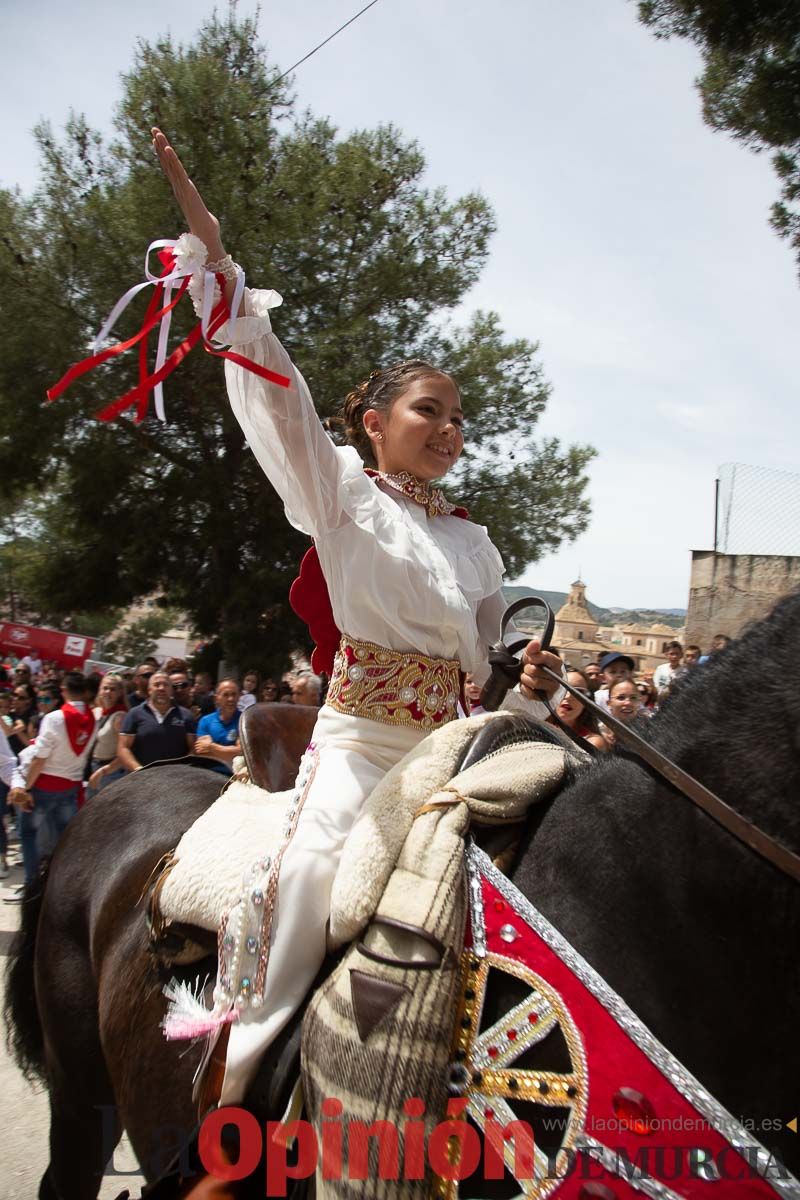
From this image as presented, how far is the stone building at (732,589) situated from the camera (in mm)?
1664

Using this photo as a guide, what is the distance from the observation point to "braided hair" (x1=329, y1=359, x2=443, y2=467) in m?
2.46

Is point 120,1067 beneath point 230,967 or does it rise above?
beneath

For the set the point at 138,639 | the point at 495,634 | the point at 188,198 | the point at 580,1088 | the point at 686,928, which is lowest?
the point at 580,1088

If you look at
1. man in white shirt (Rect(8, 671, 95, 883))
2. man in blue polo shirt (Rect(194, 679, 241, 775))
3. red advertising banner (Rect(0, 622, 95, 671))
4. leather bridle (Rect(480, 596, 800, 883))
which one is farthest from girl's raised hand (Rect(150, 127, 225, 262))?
red advertising banner (Rect(0, 622, 95, 671))

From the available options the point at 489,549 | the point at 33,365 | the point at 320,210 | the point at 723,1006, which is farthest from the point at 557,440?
the point at 723,1006

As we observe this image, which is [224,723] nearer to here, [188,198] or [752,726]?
[188,198]

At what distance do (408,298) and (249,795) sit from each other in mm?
15491

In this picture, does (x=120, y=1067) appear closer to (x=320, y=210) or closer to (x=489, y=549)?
(x=489, y=549)

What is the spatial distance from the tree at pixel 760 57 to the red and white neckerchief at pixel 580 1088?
9046mm

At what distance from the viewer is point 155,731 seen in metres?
7.24

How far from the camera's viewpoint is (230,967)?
198cm

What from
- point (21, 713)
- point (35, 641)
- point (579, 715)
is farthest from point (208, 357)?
point (35, 641)

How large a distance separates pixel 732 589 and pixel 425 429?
65.7 inches

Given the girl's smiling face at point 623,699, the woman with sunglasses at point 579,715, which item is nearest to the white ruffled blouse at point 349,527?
the woman with sunglasses at point 579,715
